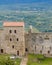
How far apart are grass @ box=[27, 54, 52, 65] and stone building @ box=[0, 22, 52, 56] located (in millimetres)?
1846

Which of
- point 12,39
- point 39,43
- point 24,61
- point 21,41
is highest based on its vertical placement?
point 12,39

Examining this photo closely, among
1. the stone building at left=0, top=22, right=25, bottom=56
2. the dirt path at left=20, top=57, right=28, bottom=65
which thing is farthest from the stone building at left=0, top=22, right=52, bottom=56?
the dirt path at left=20, top=57, right=28, bottom=65

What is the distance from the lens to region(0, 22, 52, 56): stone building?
254ft

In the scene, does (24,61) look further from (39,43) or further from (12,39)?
(39,43)

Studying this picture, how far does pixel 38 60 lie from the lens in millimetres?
75125

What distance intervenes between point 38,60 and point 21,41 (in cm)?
557

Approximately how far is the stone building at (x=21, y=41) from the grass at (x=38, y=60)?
6.06ft

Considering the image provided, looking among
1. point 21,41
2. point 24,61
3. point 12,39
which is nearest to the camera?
point 24,61

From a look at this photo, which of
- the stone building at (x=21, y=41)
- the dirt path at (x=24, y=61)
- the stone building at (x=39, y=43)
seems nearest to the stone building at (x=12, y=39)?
the stone building at (x=21, y=41)

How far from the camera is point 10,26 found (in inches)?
3036

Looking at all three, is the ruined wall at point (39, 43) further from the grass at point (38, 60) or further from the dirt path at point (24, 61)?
the dirt path at point (24, 61)

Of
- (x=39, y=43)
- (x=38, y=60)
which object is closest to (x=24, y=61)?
(x=38, y=60)

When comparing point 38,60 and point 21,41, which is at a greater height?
point 21,41

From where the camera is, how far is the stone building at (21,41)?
77.4 m
